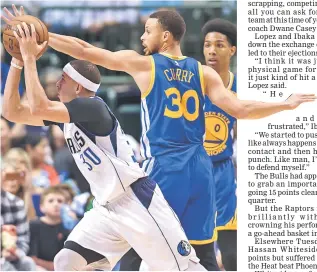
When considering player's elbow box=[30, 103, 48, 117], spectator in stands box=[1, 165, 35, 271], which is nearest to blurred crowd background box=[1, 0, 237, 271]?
spectator in stands box=[1, 165, 35, 271]

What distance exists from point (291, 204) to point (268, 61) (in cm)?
114

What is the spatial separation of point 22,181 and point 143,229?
349cm

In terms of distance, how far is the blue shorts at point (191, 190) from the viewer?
20.7 ft

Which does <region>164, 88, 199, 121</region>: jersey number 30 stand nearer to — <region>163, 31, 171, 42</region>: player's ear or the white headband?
<region>163, 31, 171, 42</region>: player's ear

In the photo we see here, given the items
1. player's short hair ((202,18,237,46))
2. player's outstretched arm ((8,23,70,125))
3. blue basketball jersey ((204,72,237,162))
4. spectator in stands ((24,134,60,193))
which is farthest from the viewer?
spectator in stands ((24,134,60,193))

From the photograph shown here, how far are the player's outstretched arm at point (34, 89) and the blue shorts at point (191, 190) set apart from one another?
933mm

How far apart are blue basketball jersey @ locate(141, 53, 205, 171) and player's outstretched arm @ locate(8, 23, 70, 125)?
0.87 meters

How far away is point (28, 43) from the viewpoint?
571cm

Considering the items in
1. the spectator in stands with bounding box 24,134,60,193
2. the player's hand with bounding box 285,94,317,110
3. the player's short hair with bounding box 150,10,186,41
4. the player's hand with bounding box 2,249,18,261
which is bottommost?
the player's hand with bounding box 2,249,18,261

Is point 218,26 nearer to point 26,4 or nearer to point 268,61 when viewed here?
point 268,61

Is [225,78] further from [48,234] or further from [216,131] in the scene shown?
[48,234]

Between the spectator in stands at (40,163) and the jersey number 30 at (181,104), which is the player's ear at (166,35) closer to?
the jersey number 30 at (181,104)

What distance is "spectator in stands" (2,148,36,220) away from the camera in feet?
29.8

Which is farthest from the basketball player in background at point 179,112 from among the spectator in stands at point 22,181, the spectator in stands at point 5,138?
the spectator in stands at point 5,138
